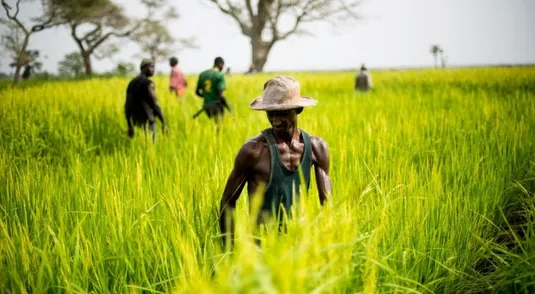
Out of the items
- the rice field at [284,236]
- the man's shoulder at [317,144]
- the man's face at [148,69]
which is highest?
the man's face at [148,69]

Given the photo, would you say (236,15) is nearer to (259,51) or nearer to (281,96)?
(259,51)

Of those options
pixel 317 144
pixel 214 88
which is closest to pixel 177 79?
pixel 214 88

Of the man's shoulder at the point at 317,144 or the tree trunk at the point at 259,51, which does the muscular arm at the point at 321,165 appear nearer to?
the man's shoulder at the point at 317,144

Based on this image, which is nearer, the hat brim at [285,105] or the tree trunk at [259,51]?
the hat brim at [285,105]

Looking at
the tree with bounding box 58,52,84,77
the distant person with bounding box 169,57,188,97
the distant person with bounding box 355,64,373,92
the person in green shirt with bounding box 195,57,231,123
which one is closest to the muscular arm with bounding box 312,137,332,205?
the person in green shirt with bounding box 195,57,231,123

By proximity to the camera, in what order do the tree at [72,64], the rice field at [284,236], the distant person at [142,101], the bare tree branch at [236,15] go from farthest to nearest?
the tree at [72,64], the bare tree branch at [236,15], the distant person at [142,101], the rice field at [284,236]

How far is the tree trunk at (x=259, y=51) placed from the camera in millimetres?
26875

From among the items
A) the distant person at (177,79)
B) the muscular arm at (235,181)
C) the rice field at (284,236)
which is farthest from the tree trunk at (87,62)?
the muscular arm at (235,181)

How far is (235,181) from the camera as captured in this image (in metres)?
1.42

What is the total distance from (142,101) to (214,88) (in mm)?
1421

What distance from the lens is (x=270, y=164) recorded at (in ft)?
4.63

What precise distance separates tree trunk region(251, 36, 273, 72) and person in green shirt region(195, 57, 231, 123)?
70.4 ft

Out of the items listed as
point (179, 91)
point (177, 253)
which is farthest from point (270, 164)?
point (179, 91)

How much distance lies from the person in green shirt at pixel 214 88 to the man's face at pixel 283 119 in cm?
448
